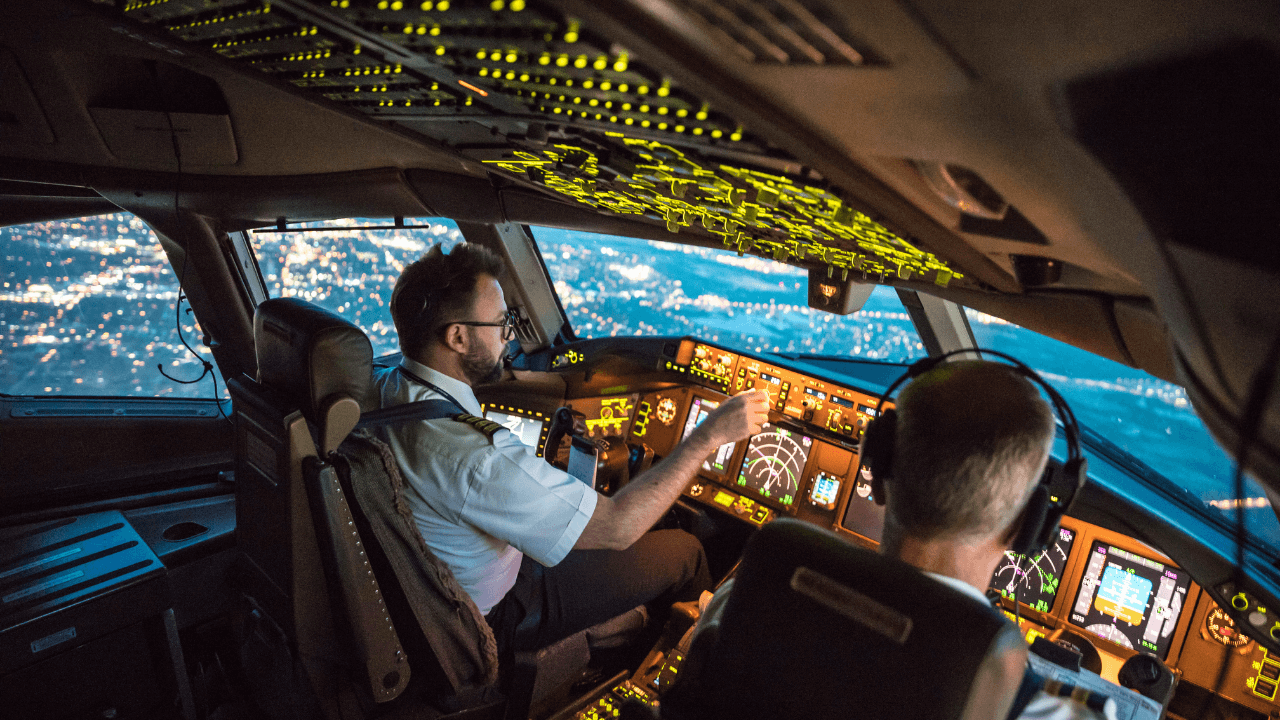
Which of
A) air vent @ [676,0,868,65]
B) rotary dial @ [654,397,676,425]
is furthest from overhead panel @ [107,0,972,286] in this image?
rotary dial @ [654,397,676,425]

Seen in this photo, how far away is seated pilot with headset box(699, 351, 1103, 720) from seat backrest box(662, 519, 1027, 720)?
13 cm

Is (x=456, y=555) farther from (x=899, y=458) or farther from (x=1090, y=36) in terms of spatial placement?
(x=1090, y=36)

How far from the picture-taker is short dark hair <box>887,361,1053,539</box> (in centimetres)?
89

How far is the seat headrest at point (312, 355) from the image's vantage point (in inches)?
59.2

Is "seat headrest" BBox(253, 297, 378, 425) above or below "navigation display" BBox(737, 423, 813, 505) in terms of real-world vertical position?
above

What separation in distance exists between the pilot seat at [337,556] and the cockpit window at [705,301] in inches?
51.3

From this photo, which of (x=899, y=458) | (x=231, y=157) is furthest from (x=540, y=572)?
(x=231, y=157)

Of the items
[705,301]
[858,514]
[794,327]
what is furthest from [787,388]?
[705,301]

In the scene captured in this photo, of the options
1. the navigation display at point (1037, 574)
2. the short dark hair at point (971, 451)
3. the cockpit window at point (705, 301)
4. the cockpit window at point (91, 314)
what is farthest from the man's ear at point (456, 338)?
the cockpit window at point (91, 314)

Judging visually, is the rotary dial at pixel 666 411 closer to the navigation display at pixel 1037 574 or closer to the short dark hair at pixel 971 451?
the navigation display at pixel 1037 574

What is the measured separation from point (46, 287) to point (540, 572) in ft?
9.55

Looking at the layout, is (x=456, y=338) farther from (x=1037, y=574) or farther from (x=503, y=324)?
(x=1037, y=574)

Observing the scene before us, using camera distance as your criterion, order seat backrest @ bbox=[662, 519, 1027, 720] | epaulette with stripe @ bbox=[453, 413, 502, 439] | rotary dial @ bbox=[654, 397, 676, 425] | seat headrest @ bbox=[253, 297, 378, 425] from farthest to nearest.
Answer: rotary dial @ bbox=[654, 397, 676, 425]
epaulette with stripe @ bbox=[453, 413, 502, 439]
seat headrest @ bbox=[253, 297, 378, 425]
seat backrest @ bbox=[662, 519, 1027, 720]

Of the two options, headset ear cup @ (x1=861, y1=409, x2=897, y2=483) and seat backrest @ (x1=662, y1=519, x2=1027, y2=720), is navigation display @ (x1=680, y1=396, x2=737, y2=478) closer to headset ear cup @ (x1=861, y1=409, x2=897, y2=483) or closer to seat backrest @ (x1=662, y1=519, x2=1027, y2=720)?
headset ear cup @ (x1=861, y1=409, x2=897, y2=483)
